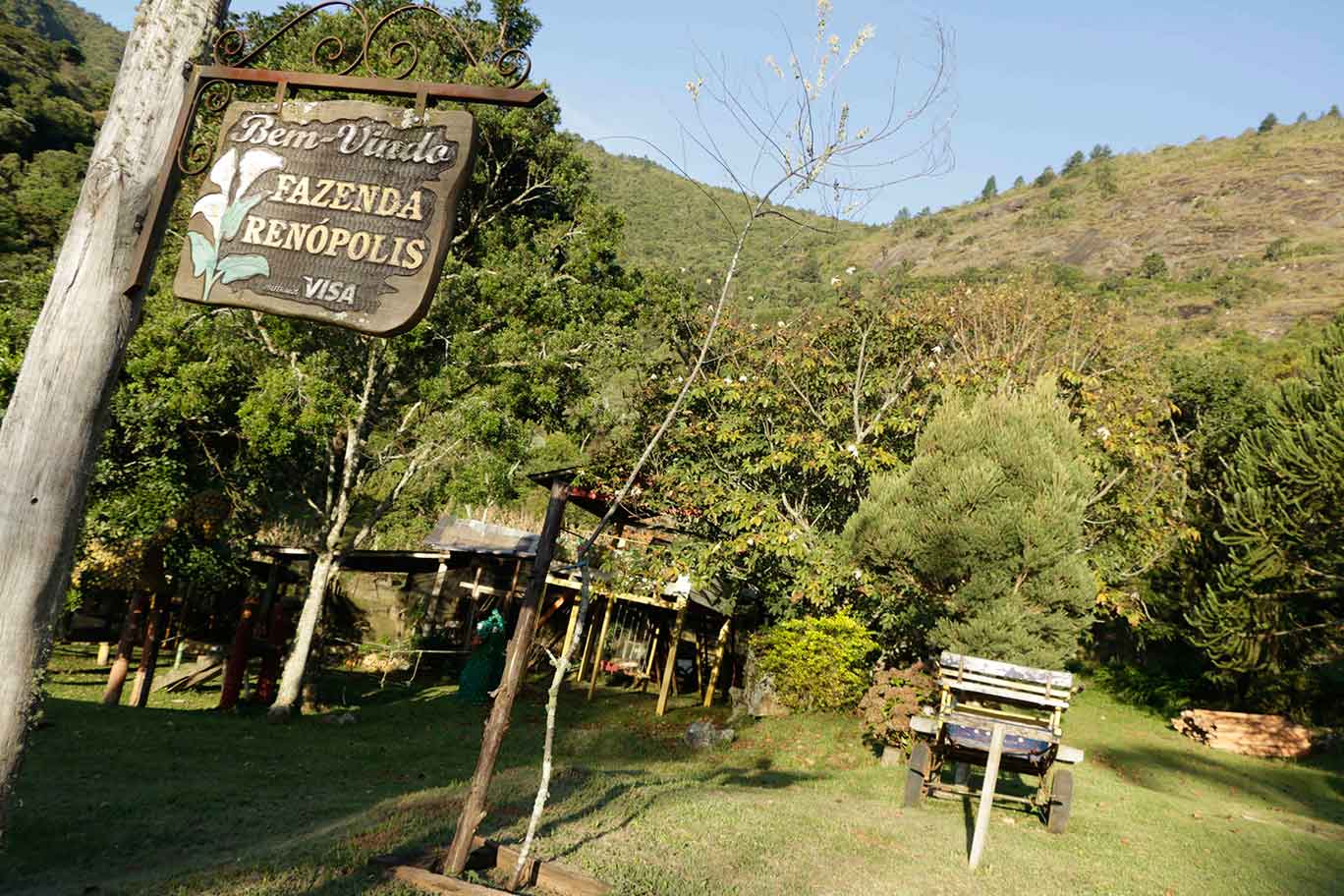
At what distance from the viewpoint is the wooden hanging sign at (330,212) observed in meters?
3.58

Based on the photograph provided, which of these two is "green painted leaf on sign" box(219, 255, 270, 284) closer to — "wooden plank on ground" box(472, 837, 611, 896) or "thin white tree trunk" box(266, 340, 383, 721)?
"wooden plank on ground" box(472, 837, 611, 896)

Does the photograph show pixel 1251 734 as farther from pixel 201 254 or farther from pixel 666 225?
pixel 666 225

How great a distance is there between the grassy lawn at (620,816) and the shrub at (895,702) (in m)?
0.59

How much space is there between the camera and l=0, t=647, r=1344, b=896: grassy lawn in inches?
275

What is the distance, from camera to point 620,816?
331 inches

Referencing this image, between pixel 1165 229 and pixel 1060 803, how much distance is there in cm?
11363

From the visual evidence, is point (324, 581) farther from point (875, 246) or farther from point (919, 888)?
point (875, 246)

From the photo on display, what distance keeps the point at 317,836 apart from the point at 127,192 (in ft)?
19.9

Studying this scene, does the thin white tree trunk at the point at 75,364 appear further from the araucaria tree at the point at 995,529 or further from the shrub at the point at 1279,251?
the shrub at the point at 1279,251

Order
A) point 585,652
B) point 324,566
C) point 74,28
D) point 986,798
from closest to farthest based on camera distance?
1. point 986,798
2. point 324,566
3. point 585,652
4. point 74,28

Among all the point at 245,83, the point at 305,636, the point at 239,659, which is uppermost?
the point at 245,83

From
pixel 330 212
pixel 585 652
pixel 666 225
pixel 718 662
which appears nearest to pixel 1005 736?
pixel 330 212

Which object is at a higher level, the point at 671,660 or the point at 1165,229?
the point at 1165,229

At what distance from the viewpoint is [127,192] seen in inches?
141
